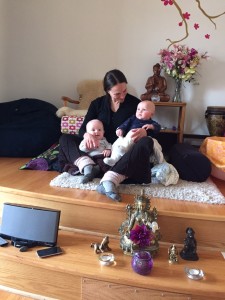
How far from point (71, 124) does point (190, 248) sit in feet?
5.37

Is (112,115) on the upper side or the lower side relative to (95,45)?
lower

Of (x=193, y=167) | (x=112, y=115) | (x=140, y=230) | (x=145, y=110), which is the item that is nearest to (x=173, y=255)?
(x=140, y=230)

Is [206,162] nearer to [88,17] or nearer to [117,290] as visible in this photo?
[117,290]

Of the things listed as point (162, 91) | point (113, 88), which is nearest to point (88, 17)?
point (162, 91)

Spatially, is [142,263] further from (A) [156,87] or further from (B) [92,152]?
(A) [156,87]

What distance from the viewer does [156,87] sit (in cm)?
292

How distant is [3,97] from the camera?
334 cm

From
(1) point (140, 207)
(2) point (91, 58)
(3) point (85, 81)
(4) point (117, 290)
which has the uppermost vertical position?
(2) point (91, 58)

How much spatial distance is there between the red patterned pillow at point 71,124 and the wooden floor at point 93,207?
34.4 inches

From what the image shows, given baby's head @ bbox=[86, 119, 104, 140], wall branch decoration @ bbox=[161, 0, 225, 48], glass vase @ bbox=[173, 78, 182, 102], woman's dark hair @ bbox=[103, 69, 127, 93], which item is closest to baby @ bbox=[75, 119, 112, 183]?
baby's head @ bbox=[86, 119, 104, 140]

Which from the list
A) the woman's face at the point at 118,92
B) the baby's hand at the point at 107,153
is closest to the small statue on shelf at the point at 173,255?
the baby's hand at the point at 107,153

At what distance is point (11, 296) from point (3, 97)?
2.54 m

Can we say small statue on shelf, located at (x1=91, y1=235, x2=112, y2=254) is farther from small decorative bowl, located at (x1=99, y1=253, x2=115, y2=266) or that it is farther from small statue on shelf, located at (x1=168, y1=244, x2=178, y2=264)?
small statue on shelf, located at (x1=168, y1=244, x2=178, y2=264)

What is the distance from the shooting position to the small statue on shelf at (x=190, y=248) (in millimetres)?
1345
